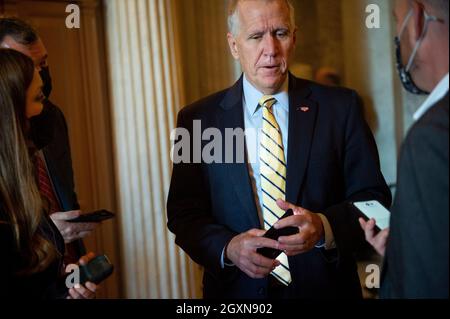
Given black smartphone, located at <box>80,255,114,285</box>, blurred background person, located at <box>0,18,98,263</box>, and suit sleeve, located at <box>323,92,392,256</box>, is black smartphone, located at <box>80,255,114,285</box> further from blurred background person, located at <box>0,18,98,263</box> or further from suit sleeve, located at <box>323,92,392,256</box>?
suit sleeve, located at <box>323,92,392,256</box>

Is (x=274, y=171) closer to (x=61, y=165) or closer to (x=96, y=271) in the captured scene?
(x=96, y=271)

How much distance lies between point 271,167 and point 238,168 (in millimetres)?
123

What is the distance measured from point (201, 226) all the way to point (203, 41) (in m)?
1.93

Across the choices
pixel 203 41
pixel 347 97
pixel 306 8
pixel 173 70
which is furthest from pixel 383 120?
pixel 347 97

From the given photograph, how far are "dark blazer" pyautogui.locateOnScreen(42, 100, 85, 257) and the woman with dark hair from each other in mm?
583

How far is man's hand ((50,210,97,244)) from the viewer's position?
2.20m

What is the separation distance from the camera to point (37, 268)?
1749 millimetres

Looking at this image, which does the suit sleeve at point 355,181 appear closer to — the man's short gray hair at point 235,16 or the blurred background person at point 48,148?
the man's short gray hair at point 235,16

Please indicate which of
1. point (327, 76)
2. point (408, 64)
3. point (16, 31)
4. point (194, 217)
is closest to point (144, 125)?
point (16, 31)

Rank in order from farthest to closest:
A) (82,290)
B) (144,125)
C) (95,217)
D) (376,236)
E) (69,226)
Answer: (144,125)
(69,226)
(95,217)
(82,290)
(376,236)

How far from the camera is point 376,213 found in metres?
1.68

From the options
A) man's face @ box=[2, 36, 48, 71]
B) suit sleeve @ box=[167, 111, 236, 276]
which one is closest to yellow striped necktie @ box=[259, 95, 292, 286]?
suit sleeve @ box=[167, 111, 236, 276]

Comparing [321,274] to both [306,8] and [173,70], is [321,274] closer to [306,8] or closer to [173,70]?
[173,70]

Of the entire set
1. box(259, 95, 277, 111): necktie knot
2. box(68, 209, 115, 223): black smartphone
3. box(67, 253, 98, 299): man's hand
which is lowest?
box(67, 253, 98, 299): man's hand
